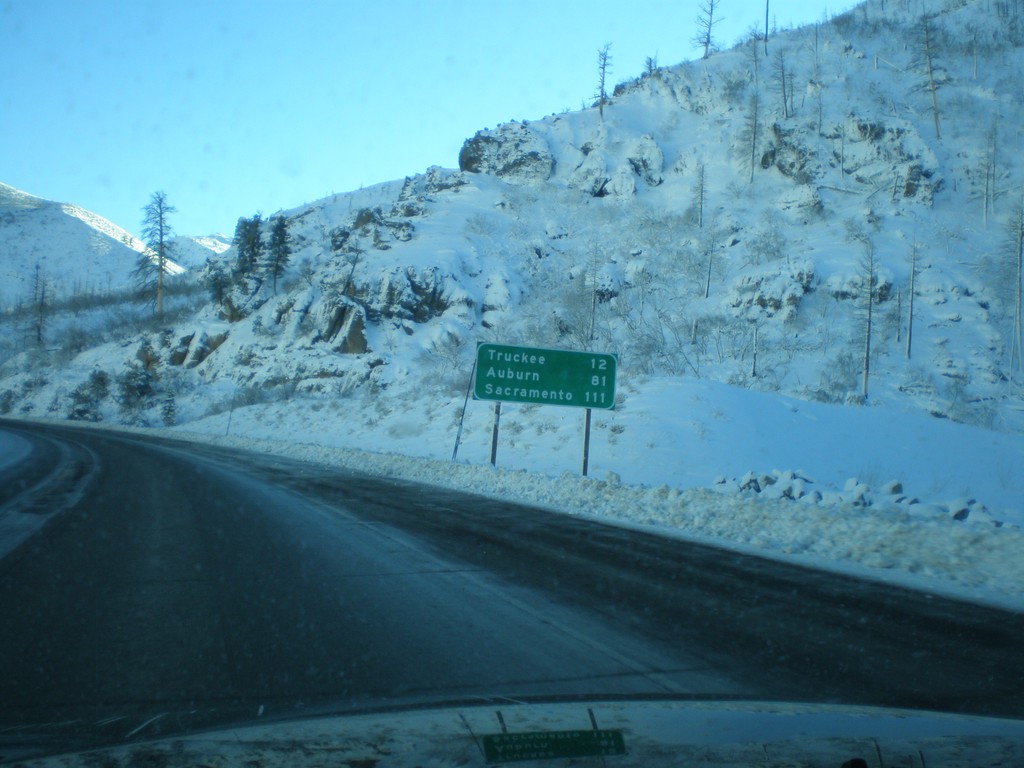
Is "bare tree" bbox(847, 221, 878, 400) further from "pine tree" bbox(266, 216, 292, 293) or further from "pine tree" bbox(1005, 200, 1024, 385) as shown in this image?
"pine tree" bbox(266, 216, 292, 293)

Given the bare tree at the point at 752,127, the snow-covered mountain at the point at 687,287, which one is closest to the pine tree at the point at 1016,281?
the snow-covered mountain at the point at 687,287

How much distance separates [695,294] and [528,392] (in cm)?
4186

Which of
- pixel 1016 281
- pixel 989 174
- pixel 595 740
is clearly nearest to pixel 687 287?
pixel 1016 281

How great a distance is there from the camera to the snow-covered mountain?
2980 cm

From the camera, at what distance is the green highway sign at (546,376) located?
21.0 meters

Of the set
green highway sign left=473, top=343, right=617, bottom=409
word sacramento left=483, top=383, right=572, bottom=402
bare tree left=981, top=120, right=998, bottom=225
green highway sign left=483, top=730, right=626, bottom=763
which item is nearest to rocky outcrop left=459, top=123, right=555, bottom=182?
bare tree left=981, top=120, right=998, bottom=225

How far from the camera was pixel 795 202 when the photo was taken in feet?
224

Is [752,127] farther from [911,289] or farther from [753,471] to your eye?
[753,471]

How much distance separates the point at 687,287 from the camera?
61.9 m

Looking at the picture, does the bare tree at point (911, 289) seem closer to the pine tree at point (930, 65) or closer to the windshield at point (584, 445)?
the windshield at point (584, 445)

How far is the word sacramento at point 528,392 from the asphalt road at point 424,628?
9.18 metres

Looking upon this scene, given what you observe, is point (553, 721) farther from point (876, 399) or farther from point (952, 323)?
point (952, 323)

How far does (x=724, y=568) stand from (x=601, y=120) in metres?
89.2

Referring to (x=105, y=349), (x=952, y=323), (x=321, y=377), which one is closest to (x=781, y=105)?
(x=952, y=323)
